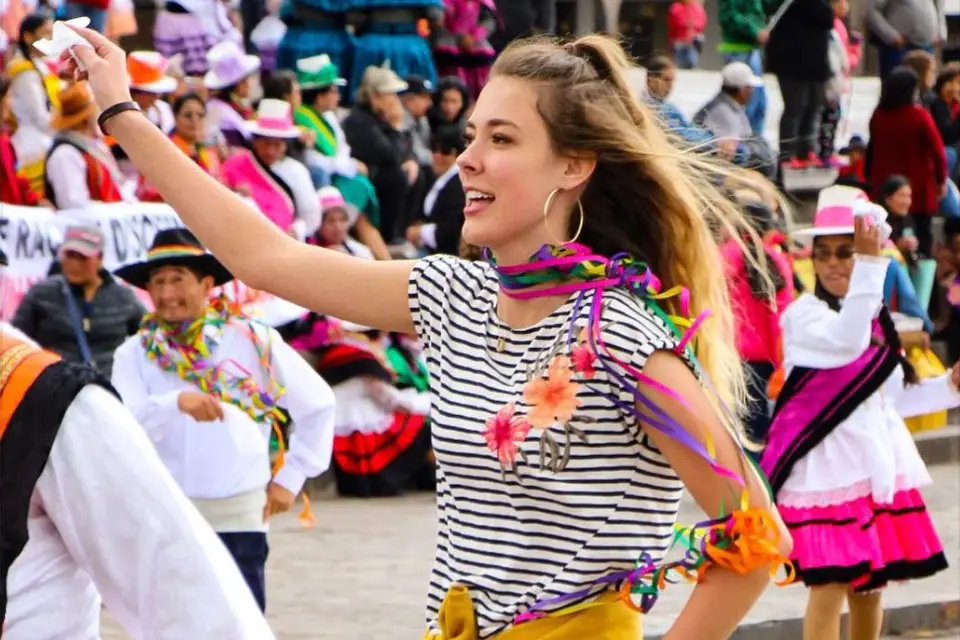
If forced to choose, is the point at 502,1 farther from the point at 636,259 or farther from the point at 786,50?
the point at 636,259

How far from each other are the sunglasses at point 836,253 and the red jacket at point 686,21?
1284 cm

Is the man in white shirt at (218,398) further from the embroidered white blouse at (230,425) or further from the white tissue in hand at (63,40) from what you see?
the white tissue in hand at (63,40)

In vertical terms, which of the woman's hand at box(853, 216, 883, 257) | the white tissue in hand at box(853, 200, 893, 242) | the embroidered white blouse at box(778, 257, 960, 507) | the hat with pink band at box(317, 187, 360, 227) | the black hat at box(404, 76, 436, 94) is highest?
the white tissue in hand at box(853, 200, 893, 242)

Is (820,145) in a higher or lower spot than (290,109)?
lower

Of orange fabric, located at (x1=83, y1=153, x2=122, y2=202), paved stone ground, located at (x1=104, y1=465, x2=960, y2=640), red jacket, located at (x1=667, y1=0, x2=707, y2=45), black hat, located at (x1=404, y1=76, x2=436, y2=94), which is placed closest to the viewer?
paved stone ground, located at (x1=104, y1=465, x2=960, y2=640)

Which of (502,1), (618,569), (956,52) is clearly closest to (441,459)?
(618,569)

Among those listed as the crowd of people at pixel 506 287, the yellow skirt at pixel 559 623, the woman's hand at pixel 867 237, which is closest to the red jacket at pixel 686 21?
the crowd of people at pixel 506 287

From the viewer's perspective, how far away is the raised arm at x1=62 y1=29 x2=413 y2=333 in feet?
12.0

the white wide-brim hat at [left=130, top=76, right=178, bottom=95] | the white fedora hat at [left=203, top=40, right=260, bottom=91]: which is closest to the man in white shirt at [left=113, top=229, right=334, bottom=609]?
the white wide-brim hat at [left=130, top=76, right=178, bottom=95]

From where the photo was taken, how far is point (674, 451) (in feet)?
10.9

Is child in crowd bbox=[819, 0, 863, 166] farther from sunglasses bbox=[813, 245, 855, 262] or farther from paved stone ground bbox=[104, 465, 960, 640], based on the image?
sunglasses bbox=[813, 245, 855, 262]

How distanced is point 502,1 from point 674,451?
14.4 meters

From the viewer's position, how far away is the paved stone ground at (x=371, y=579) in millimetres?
9070

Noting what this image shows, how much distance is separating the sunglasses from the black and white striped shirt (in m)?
5.23
